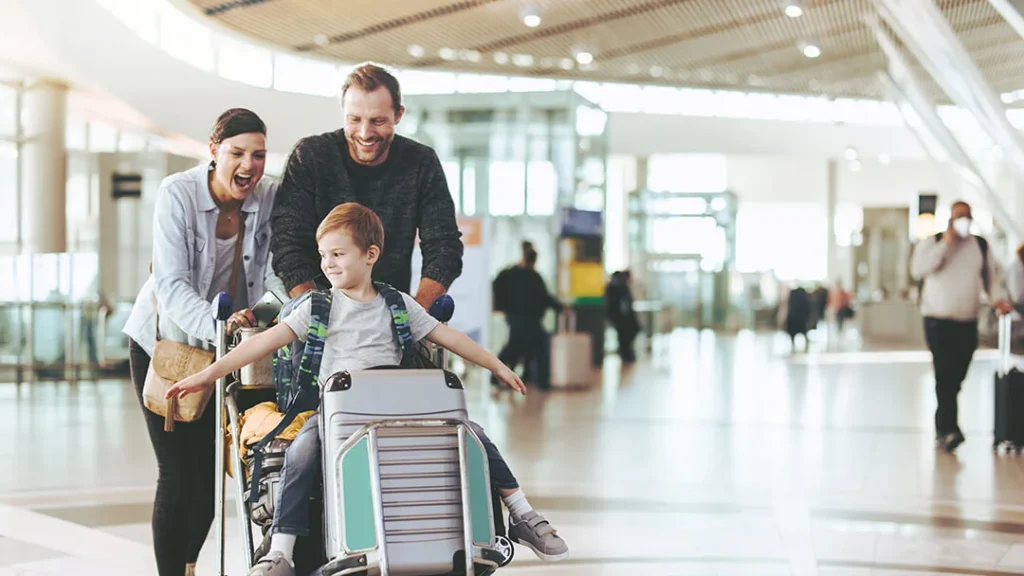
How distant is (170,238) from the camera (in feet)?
13.1

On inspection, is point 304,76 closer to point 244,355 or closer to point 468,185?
point 468,185

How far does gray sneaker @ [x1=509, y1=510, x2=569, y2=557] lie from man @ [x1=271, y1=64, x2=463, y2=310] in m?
0.73

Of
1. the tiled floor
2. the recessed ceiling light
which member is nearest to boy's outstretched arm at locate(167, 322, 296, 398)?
the tiled floor

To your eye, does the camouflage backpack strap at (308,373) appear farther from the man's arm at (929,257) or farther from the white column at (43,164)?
the white column at (43,164)

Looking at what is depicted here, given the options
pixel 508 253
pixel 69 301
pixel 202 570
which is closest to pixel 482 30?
pixel 508 253

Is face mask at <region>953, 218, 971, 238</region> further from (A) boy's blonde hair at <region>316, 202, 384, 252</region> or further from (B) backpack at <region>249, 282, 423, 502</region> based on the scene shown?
(A) boy's blonde hair at <region>316, 202, 384, 252</region>

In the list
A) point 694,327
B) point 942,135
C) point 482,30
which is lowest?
point 694,327

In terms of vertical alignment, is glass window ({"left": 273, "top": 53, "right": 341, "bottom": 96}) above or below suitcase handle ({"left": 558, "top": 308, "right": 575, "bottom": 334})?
above

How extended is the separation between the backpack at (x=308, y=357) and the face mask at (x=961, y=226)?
713 centimetres

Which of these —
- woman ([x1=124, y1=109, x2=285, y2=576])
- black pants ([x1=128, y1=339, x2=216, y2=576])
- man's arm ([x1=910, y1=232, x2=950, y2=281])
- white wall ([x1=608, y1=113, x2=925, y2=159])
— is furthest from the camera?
white wall ([x1=608, y1=113, x2=925, y2=159])

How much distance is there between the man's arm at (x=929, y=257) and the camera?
378 inches

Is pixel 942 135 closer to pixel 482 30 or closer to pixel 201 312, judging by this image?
pixel 482 30

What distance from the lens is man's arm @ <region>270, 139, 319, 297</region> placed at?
3.83 metres

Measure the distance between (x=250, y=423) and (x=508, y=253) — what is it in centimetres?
1470
